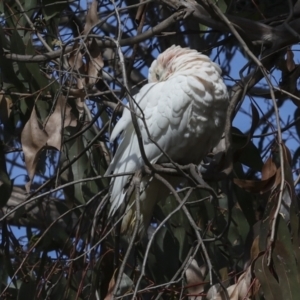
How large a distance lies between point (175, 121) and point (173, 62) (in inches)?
9.2

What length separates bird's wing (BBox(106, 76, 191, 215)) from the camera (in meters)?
2.27

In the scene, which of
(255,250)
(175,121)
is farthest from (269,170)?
(175,121)

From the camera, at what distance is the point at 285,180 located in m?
1.67

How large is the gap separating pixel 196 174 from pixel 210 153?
0.75 m

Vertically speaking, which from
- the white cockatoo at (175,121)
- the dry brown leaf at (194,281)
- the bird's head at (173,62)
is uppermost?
the bird's head at (173,62)

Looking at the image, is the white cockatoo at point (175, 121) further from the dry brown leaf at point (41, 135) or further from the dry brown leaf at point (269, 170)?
the dry brown leaf at point (269, 170)

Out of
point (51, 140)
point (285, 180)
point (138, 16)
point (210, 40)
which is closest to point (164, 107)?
point (138, 16)

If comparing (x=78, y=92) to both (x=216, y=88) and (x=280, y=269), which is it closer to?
(x=216, y=88)

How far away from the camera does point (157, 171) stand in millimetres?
1878

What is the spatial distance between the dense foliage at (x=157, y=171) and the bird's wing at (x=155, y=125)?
0.26 feet

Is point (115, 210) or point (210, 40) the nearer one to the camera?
point (115, 210)

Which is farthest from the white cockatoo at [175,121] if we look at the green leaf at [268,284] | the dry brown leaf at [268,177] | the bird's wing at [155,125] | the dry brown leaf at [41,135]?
the green leaf at [268,284]

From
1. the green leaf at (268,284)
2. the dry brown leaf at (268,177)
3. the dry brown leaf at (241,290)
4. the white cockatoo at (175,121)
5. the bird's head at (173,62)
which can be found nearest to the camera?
the green leaf at (268,284)

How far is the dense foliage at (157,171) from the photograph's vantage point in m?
1.68
